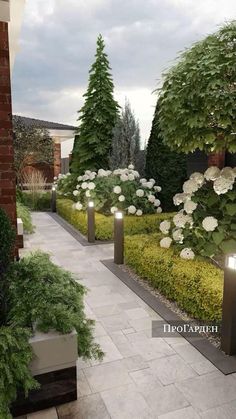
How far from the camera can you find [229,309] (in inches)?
103

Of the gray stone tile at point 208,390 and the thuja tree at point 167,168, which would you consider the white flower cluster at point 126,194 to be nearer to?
the thuja tree at point 167,168

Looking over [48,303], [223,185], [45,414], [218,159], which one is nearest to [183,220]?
[223,185]

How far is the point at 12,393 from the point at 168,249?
267 cm

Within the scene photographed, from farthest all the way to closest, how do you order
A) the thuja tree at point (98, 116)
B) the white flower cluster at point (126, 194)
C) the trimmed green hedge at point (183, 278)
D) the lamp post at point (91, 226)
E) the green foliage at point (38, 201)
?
the green foliage at point (38, 201)
the thuja tree at point (98, 116)
the white flower cluster at point (126, 194)
the lamp post at point (91, 226)
the trimmed green hedge at point (183, 278)

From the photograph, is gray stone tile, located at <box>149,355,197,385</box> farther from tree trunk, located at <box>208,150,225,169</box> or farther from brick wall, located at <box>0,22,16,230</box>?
tree trunk, located at <box>208,150,225,169</box>

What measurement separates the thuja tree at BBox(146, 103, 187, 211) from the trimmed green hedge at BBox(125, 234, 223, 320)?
12.7 ft

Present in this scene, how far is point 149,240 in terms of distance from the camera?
15.3ft

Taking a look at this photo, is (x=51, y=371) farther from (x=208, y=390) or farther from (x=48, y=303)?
(x=208, y=390)

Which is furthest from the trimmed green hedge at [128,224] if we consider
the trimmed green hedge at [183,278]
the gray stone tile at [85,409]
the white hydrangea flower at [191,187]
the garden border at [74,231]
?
the gray stone tile at [85,409]

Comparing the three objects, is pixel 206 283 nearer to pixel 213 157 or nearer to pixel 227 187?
pixel 227 187

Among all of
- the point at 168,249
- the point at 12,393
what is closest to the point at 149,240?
the point at 168,249

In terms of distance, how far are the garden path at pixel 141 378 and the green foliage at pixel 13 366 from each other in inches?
13.3

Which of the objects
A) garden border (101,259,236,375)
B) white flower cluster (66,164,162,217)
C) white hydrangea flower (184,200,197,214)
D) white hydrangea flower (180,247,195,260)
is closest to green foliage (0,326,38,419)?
garden border (101,259,236,375)

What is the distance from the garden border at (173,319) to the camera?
2568mm
